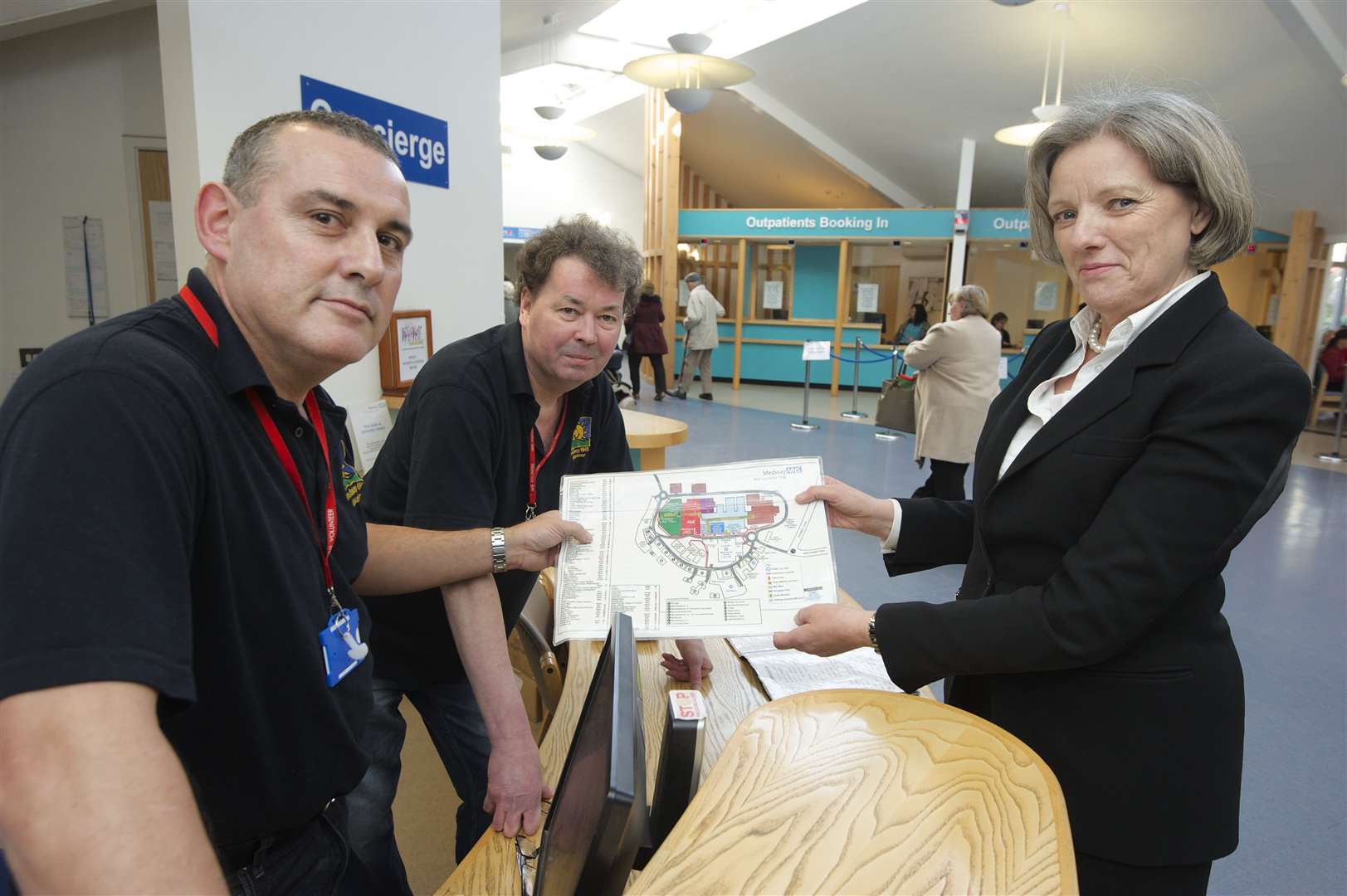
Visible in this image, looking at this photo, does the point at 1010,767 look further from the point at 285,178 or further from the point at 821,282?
the point at 821,282

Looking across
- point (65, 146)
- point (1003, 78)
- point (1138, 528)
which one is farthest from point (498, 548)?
point (1003, 78)

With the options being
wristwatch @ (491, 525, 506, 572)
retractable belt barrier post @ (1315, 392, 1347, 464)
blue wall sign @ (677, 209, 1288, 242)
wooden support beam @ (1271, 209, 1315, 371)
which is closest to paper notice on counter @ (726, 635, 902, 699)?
wristwatch @ (491, 525, 506, 572)

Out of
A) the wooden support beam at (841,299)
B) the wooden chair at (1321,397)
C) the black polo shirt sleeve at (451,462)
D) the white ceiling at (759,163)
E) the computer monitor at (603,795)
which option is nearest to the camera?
the computer monitor at (603,795)

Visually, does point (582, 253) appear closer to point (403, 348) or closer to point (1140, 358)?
point (1140, 358)

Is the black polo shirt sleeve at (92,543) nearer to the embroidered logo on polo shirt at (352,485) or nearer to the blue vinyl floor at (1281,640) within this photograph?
the embroidered logo on polo shirt at (352,485)

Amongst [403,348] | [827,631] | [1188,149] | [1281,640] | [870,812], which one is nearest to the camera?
[870,812]

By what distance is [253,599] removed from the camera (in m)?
0.86

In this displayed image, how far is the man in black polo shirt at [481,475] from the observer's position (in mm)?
1445

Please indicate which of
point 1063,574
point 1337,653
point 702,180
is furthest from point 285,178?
point 702,180

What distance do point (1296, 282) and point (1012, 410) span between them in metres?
13.5

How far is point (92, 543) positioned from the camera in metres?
0.61

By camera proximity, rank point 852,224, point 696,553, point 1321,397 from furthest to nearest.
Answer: point 852,224 < point 1321,397 < point 696,553

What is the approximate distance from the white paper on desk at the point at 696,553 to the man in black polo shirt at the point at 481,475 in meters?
0.19

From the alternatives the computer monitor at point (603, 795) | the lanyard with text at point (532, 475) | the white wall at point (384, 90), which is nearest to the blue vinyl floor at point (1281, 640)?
the lanyard with text at point (532, 475)
